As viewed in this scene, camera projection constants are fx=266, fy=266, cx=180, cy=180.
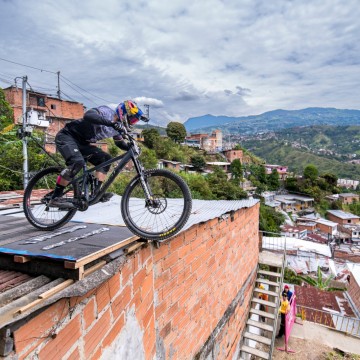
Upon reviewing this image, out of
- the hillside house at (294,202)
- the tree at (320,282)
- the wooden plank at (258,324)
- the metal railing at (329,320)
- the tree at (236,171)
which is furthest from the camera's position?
the hillside house at (294,202)

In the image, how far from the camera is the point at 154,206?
9.16ft

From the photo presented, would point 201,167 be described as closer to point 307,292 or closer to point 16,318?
point 307,292

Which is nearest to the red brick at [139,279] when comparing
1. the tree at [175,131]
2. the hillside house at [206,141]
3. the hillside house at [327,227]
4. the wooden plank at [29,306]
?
the wooden plank at [29,306]

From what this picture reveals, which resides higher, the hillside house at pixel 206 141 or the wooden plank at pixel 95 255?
the hillside house at pixel 206 141

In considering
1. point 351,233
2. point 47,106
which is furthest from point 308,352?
point 351,233

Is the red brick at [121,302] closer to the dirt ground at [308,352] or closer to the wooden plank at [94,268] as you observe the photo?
the wooden plank at [94,268]

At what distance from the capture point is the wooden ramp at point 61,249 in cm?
172

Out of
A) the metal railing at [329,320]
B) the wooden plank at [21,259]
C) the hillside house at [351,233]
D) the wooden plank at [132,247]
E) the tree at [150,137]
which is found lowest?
→ the hillside house at [351,233]

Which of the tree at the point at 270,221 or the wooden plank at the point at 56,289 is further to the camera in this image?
the tree at the point at 270,221

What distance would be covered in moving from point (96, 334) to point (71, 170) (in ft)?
5.77

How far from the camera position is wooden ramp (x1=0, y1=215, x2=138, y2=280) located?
172 centimetres

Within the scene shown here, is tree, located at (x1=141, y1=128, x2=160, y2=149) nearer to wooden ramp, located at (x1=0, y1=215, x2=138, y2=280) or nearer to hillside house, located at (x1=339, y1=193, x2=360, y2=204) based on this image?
wooden ramp, located at (x1=0, y1=215, x2=138, y2=280)

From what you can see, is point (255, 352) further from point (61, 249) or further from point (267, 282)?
point (61, 249)

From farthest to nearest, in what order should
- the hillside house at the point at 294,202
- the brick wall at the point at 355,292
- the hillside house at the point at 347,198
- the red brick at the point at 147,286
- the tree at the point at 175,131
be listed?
the hillside house at the point at 347,198 → the tree at the point at 175,131 → the hillside house at the point at 294,202 → the brick wall at the point at 355,292 → the red brick at the point at 147,286
